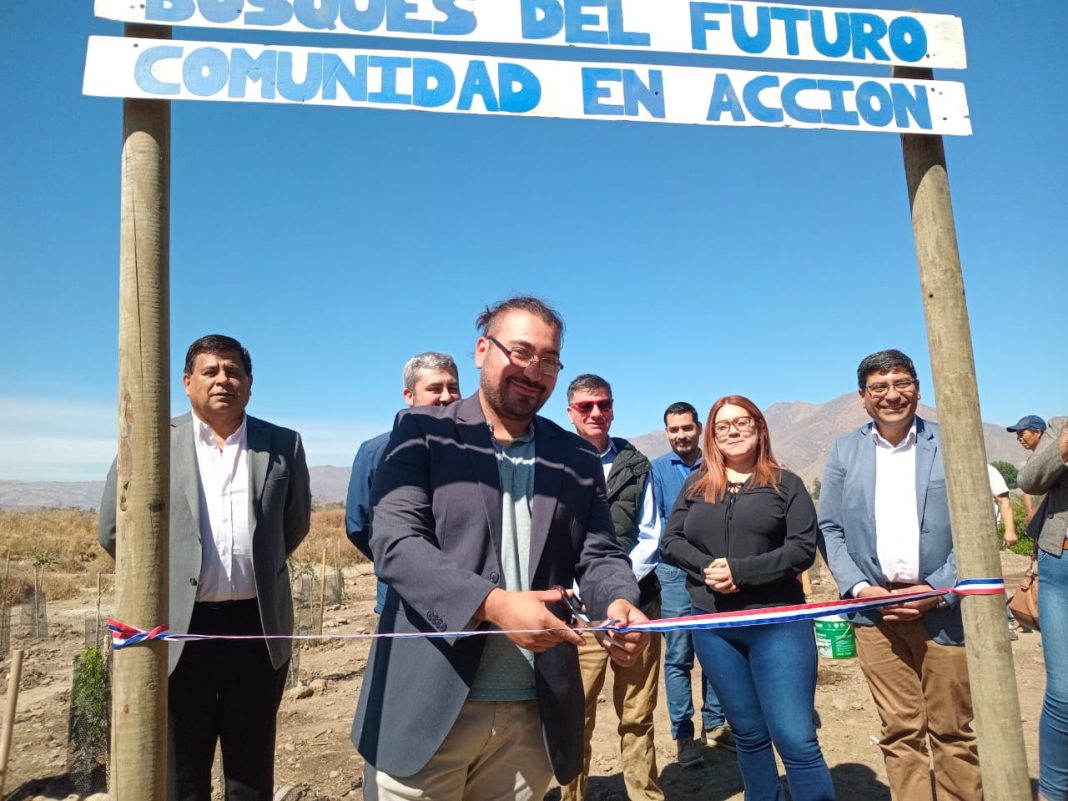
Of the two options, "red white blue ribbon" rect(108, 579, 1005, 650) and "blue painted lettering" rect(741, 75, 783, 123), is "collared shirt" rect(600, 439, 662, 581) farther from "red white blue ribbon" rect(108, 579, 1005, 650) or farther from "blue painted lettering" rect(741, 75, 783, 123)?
"blue painted lettering" rect(741, 75, 783, 123)

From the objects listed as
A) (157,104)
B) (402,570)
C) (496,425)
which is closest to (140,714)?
(402,570)

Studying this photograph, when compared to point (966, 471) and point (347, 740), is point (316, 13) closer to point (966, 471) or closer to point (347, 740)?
point (966, 471)

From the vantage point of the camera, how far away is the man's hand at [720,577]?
2.96 metres

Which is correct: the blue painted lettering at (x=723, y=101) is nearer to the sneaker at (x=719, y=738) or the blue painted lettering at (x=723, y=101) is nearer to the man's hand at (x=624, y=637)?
the man's hand at (x=624, y=637)

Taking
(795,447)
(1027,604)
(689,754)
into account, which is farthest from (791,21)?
(795,447)

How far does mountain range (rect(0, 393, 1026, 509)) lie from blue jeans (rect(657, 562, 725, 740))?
12181cm

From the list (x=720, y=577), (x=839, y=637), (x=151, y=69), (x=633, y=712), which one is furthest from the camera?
(x=839, y=637)

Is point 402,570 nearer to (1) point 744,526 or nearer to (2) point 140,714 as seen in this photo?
(2) point 140,714

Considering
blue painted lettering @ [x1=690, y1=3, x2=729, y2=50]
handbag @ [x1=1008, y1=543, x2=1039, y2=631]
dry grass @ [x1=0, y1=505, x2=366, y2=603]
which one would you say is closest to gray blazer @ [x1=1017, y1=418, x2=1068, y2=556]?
handbag @ [x1=1008, y1=543, x2=1039, y2=631]

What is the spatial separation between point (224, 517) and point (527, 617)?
5.59ft

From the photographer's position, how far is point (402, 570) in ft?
5.82

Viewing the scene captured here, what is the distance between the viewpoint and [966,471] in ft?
7.12

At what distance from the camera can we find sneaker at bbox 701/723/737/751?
192 inches

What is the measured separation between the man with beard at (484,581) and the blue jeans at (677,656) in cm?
291
